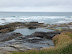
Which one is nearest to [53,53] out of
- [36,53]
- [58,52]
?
[58,52]

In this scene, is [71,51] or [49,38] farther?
[49,38]

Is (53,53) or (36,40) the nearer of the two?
(53,53)

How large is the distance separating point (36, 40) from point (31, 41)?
847 mm

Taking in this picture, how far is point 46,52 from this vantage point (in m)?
11.2

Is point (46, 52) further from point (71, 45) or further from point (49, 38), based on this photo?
point (49, 38)

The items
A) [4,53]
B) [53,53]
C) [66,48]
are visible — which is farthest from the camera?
[4,53]

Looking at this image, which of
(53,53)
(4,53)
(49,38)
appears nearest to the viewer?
(53,53)

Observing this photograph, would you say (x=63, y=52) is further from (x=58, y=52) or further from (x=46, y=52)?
(x=46, y=52)

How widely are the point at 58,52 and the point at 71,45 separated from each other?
1.29 m

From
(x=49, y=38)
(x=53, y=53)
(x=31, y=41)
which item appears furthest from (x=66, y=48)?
(x=49, y=38)

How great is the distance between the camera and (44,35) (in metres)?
26.9

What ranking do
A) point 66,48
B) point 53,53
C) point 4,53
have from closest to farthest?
point 53,53, point 66,48, point 4,53

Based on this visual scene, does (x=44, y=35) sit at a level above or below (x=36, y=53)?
below

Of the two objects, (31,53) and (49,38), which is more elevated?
(31,53)
